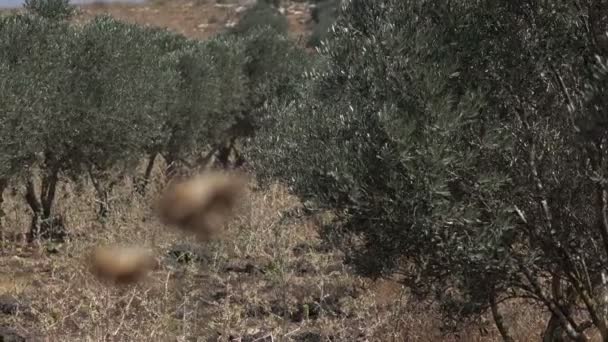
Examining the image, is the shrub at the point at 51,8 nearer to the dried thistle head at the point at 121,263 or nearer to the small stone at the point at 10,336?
the dried thistle head at the point at 121,263

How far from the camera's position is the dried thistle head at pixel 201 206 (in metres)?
9.27

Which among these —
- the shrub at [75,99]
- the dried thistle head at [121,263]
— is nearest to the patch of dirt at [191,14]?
the shrub at [75,99]

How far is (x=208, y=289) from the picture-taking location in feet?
31.9

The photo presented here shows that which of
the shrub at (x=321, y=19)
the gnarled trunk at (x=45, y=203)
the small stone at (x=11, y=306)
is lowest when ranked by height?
the gnarled trunk at (x=45, y=203)

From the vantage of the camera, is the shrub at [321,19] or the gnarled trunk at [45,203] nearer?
the gnarled trunk at [45,203]

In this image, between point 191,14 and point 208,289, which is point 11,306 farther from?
point 191,14

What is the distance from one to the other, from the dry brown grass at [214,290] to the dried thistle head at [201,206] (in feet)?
0.82

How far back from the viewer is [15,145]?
36.5 ft

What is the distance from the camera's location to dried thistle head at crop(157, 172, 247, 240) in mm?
9273

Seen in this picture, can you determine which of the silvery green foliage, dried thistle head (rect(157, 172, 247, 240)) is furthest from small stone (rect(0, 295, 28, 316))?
the silvery green foliage

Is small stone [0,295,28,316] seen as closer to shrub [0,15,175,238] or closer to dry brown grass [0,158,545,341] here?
dry brown grass [0,158,545,341]

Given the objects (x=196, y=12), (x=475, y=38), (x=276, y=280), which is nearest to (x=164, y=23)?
(x=196, y=12)

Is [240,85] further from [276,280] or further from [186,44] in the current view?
[276,280]

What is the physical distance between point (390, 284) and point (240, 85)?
38.5ft
